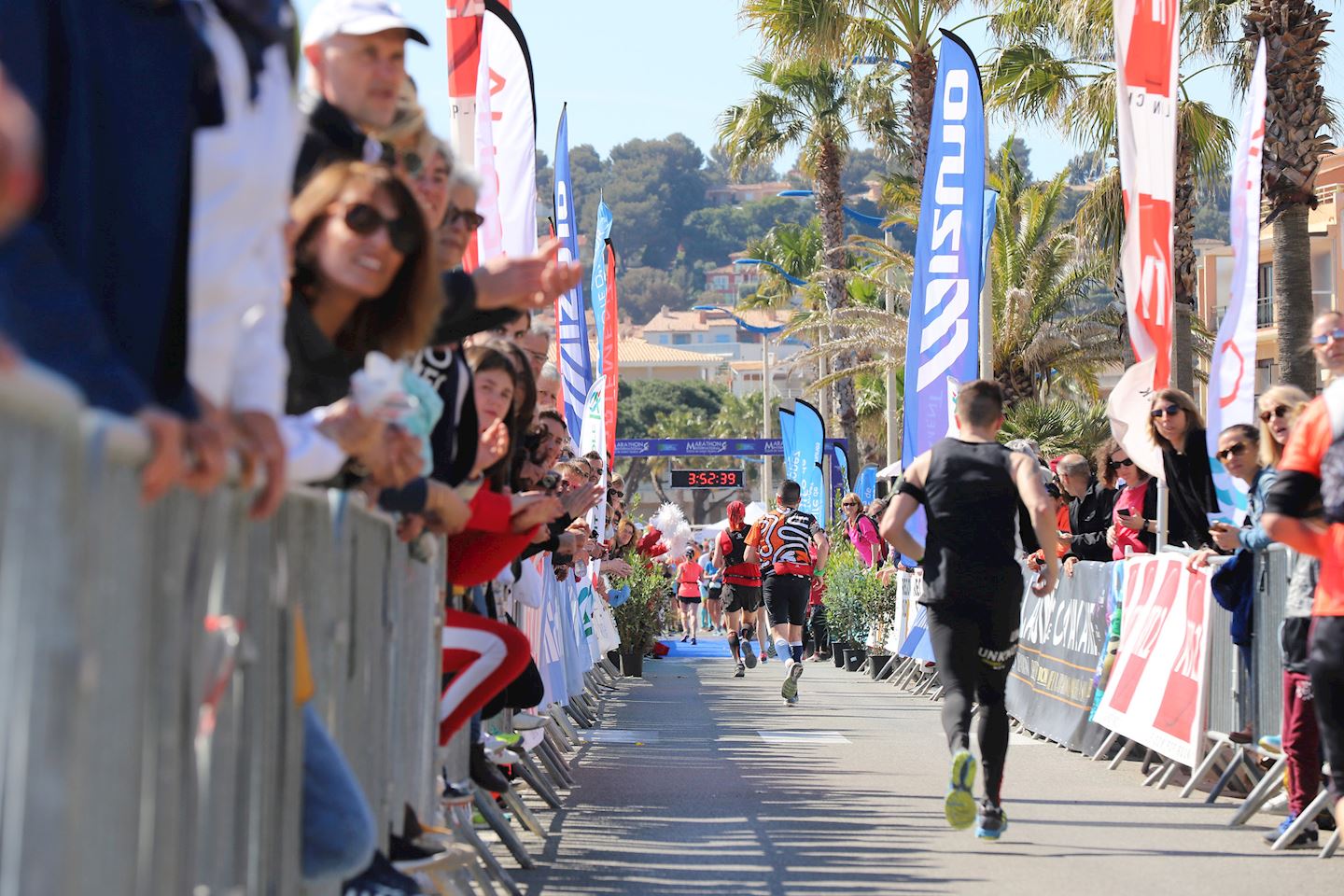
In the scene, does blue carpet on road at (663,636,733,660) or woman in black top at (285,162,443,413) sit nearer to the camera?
woman in black top at (285,162,443,413)

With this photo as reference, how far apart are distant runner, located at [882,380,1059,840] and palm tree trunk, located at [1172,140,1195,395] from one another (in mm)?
16998

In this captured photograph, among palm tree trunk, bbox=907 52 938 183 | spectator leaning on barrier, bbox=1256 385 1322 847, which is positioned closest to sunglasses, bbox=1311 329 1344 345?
spectator leaning on barrier, bbox=1256 385 1322 847

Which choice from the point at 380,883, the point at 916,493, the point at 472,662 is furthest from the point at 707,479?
the point at 380,883

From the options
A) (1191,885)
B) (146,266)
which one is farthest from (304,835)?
(1191,885)

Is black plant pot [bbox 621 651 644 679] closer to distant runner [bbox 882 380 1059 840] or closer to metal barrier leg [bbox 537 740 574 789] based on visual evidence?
metal barrier leg [bbox 537 740 574 789]

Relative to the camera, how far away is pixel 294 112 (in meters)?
3.78

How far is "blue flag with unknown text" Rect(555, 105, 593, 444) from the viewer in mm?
16672

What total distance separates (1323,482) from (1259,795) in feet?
11.4

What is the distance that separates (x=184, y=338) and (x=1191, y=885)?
15.5 ft

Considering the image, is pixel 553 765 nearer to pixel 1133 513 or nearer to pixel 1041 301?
pixel 1133 513

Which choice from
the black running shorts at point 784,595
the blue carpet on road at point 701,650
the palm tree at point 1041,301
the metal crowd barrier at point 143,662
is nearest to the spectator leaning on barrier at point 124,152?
the metal crowd barrier at point 143,662

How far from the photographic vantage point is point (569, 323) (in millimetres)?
18531

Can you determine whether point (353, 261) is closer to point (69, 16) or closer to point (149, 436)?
point (69, 16)

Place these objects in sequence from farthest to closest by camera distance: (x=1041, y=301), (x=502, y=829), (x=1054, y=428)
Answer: (x=1041, y=301) < (x=1054, y=428) < (x=502, y=829)
